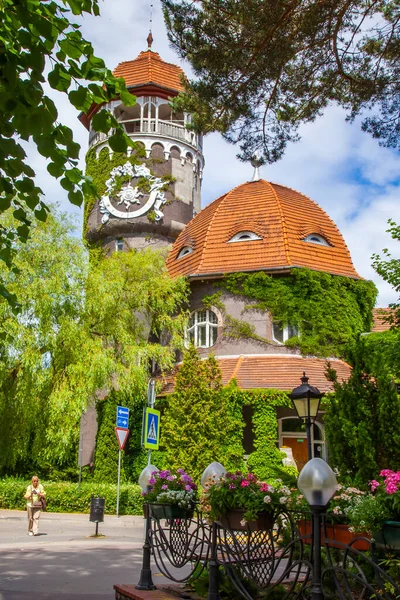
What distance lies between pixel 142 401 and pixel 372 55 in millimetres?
17020

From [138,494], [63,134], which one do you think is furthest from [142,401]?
[63,134]

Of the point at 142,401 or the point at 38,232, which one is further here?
the point at 142,401

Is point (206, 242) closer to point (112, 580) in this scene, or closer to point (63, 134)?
point (112, 580)

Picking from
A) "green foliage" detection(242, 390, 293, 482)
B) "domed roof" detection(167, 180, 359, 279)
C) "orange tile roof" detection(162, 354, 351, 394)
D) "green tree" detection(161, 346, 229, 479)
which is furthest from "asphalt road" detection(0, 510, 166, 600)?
"domed roof" detection(167, 180, 359, 279)

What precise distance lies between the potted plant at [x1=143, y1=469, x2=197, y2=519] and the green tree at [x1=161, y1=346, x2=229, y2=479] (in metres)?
13.9

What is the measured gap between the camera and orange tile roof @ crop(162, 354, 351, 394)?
23422 millimetres

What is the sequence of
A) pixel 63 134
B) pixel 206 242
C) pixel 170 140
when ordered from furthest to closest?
pixel 170 140, pixel 206 242, pixel 63 134

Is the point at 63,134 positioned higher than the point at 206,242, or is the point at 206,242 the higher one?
the point at 206,242

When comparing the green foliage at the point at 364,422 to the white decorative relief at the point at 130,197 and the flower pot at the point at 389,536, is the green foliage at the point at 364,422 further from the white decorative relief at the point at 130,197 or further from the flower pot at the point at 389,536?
the white decorative relief at the point at 130,197

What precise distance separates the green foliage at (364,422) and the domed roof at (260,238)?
14.7 metres

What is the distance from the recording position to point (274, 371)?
24.3 meters

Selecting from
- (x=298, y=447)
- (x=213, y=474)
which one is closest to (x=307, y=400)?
(x=213, y=474)

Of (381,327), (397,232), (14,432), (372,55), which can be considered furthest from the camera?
(381,327)

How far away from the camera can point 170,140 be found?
33.8 metres
